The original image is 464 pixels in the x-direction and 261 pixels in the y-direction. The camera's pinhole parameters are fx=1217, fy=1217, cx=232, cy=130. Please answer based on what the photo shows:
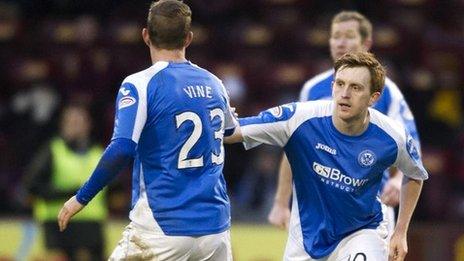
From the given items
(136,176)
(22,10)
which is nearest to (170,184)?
(136,176)

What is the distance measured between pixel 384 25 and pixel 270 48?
157 centimetres

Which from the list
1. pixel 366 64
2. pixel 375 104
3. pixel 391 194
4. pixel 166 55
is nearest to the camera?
pixel 166 55

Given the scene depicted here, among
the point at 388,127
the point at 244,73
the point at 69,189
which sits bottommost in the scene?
the point at 69,189

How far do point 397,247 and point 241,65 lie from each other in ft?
25.2

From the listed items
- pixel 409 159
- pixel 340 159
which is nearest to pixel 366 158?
pixel 340 159

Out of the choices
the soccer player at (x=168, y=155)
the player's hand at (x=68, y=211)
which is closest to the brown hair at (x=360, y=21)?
the soccer player at (x=168, y=155)

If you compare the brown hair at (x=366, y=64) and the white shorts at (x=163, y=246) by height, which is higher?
the brown hair at (x=366, y=64)

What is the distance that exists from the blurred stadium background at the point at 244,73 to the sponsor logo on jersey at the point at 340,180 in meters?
5.00

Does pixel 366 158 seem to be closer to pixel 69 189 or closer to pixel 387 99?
pixel 387 99

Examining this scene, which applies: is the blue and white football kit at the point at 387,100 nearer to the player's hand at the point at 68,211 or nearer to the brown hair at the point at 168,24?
the brown hair at the point at 168,24

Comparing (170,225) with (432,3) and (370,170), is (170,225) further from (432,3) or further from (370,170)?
(432,3)

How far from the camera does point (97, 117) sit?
1339 cm

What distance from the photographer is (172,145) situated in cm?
579

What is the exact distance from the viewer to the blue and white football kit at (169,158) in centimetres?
576
